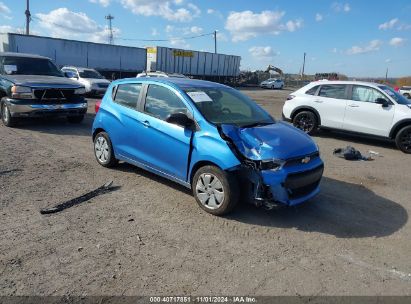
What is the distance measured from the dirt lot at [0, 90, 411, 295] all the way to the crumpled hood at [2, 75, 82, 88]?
3732mm

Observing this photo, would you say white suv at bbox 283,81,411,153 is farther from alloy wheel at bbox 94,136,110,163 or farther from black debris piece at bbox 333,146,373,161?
alloy wheel at bbox 94,136,110,163

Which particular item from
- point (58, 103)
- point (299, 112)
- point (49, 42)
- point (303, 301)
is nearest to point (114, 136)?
point (303, 301)

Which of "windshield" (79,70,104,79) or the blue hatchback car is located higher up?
"windshield" (79,70,104,79)

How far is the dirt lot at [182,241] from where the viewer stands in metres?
3.40

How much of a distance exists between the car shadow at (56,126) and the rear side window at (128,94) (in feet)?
12.1

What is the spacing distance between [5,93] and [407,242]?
32.3ft

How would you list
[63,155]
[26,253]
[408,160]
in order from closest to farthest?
[26,253] → [63,155] → [408,160]

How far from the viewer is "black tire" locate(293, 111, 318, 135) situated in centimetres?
1095

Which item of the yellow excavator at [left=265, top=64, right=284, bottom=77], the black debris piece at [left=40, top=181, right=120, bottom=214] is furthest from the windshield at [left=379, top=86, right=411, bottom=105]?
the yellow excavator at [left=265, top=64, right=284, bottom=77]

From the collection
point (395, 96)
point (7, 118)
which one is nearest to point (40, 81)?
point (7, 118)

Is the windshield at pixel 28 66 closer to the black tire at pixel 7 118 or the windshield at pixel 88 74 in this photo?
the black tire at pixel 7 118

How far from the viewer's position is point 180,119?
486 cm

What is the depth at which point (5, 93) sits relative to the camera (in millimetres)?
10062

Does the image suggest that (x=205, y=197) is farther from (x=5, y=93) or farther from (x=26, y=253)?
(x=5, y=93)
